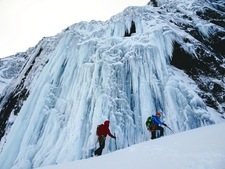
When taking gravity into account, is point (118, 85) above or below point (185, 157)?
above

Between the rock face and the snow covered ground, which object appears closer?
the snow covered ground

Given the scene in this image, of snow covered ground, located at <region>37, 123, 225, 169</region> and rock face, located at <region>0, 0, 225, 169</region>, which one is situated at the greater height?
rock face, located at <region>0, 0, 225, 169</region>

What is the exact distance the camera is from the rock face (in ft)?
35.4

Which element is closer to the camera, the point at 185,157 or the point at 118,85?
the point at 185,157

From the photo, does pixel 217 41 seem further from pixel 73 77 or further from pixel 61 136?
pixel 61 136

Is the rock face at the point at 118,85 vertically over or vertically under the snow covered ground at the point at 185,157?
over

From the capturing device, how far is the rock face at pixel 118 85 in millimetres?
10797

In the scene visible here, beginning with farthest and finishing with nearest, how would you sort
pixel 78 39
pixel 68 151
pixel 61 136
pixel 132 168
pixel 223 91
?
pixel 78 39 < pixel 223 91 < pixel 61 136 < pixel 68 151 < pixel 132 168

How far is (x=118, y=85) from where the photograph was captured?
12.3m

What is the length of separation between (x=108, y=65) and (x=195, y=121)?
5.48m

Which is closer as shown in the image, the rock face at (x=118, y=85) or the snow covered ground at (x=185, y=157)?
the snow covered ground at (x=185, y=157)

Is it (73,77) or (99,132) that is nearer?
(99,132)

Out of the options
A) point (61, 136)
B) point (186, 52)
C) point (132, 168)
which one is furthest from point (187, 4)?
point (132, 168)

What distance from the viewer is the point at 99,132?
736cm
